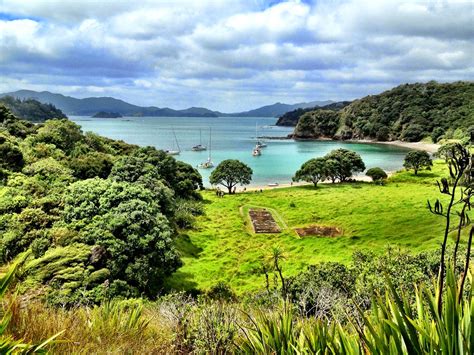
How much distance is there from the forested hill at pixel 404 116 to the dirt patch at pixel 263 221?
86.1 m

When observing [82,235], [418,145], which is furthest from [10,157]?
[418,145]

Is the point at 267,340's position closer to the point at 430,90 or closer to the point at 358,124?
the point at 358,124

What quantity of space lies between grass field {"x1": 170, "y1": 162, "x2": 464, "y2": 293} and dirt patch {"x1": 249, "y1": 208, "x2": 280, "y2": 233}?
0.69m

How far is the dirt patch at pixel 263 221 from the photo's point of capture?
121ft

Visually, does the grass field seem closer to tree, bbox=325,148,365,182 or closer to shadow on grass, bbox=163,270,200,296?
shadow on grass, bbox=163,270,200,296

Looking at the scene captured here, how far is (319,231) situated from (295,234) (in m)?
2.45

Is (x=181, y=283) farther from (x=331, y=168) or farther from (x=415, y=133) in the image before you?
(x=415, y=133)

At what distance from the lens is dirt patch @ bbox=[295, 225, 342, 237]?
3544cm

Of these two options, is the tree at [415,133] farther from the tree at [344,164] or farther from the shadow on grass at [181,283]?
the shadow on grass at [181,283]

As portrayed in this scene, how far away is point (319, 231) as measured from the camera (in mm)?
36469

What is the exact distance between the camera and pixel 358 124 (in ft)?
479

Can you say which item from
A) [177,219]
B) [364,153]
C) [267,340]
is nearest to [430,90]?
[364,153]

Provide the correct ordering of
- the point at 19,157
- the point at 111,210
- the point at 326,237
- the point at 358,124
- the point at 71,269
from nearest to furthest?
the point at 71,269, the point at 111,210, the point at 19,157, the point at 326,237, the point at 358,124

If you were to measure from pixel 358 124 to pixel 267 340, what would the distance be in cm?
14960
